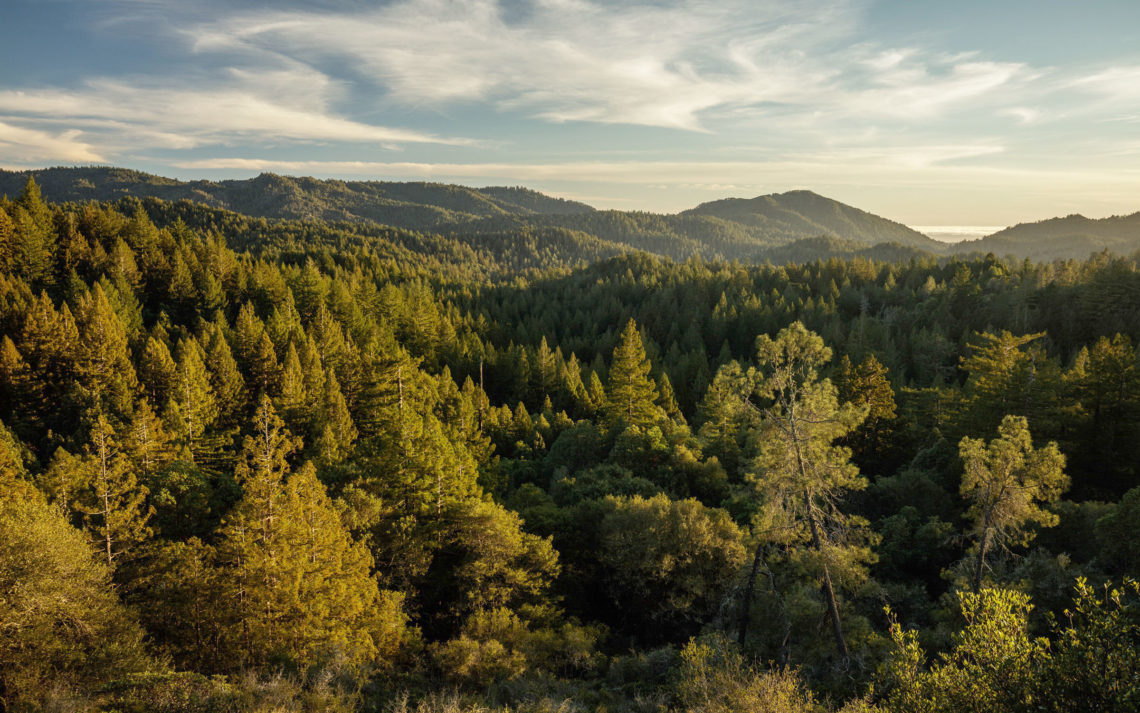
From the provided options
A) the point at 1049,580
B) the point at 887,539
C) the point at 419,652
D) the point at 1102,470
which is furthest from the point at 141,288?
the point at 1102,470

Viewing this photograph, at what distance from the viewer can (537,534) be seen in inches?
1259

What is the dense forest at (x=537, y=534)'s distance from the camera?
16844 millimetres

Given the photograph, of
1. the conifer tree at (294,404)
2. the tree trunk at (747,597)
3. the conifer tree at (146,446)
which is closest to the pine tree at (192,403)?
the conifer tree at (146,446)

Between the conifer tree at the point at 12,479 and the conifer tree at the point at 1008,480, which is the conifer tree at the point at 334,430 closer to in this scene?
the conifer tree at the point at 12,479

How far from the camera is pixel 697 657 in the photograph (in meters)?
17.7

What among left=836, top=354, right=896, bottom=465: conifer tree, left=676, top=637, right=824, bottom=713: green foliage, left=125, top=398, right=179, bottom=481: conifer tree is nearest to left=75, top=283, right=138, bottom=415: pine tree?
left=125, top=398, right=179, bottom=481: conifer tree

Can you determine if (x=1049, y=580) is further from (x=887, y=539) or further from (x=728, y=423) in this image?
(x=728, y=423)

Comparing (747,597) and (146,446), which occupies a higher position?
(146,446)

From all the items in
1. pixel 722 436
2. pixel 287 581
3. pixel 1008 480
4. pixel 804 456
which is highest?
pixel 804 456

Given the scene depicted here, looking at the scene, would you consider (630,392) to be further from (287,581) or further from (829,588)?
(287,581)

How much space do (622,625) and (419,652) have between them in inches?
455

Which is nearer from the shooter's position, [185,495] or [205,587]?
[205,587]

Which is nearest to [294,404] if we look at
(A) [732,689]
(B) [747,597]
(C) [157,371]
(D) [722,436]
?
(C) [157,371]

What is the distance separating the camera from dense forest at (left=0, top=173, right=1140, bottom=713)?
1684cm
